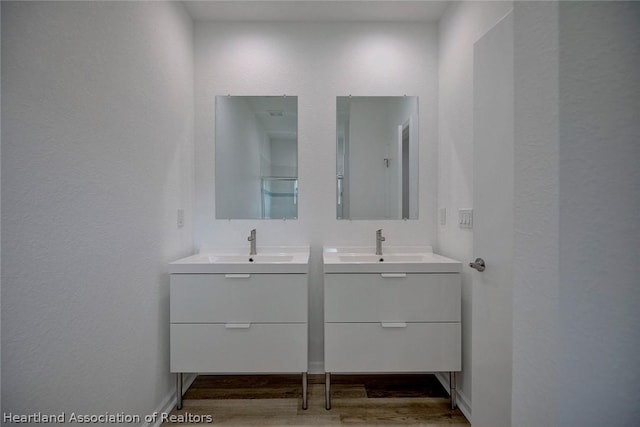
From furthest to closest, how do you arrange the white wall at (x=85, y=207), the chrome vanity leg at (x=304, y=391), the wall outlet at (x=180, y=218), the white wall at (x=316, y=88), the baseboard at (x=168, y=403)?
1. the white wall at (x=316, y=88)
2. the wall outlet at (x=180, y=218)
3. the chrome vanity leg at (x=304, y=391)
4. the baseboard at (x=168, y=403)
5. the white wall at (x=85, y=207)

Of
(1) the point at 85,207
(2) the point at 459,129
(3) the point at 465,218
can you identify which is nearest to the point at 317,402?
(3) the point at 465,218

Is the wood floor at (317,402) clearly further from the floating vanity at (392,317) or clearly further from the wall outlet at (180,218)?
the wall outlet at (180,218)

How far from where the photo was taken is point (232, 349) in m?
1.65

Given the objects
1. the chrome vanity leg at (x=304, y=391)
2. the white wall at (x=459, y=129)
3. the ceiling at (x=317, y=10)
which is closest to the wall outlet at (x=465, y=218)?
the white wall at (x=459, y=129)

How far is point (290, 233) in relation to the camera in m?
2.17

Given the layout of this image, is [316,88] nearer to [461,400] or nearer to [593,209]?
[593,209]

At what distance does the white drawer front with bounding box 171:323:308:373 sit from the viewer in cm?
164

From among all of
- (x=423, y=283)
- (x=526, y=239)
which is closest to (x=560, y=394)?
(x=526, y=239)

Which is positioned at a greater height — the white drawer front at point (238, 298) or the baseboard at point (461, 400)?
the white drawer front at point (238, 298)

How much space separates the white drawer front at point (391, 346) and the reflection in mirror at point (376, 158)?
0.82 metres

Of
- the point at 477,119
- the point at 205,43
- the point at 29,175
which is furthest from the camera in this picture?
the point at 205,43

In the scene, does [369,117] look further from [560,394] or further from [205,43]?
[560,394]

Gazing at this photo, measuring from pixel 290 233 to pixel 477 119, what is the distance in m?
1.40

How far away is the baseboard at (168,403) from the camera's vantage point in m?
1.57
